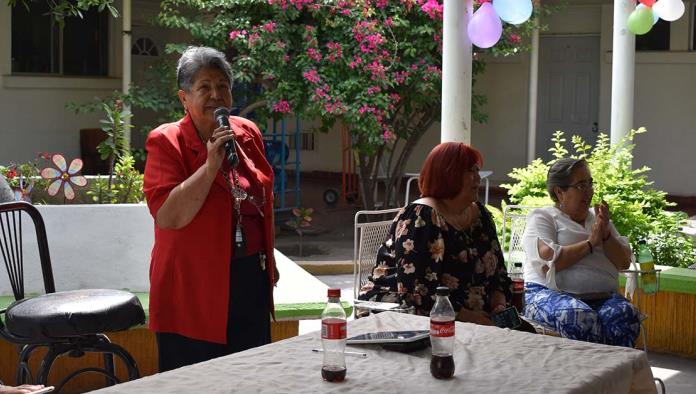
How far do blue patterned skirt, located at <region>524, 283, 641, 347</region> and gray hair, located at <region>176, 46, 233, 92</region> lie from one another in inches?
93.5

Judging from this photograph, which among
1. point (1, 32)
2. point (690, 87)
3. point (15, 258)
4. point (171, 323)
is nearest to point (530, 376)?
point (171, 323)

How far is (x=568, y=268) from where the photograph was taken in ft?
19.0

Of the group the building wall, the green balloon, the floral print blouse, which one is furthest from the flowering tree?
the floral print blouse

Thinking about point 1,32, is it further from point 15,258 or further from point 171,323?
point 171,323

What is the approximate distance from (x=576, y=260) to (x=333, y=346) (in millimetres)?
2720

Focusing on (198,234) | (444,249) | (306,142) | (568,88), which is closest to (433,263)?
(444,249)

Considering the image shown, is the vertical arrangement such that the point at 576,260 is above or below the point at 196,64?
below

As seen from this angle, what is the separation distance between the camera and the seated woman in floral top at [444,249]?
185 inches

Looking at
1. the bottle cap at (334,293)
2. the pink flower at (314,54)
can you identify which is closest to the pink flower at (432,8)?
the pink flower at (314,54)

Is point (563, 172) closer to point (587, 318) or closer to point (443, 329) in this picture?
point (587, 318)

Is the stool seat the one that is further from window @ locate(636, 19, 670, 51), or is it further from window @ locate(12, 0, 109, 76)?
window @ locate(636, 19, 670, 51)

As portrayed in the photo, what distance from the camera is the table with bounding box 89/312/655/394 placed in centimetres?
323

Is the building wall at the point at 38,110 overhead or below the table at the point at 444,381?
overhead

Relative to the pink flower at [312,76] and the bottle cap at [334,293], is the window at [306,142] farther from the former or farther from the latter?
the bottle cap at [334,293]
